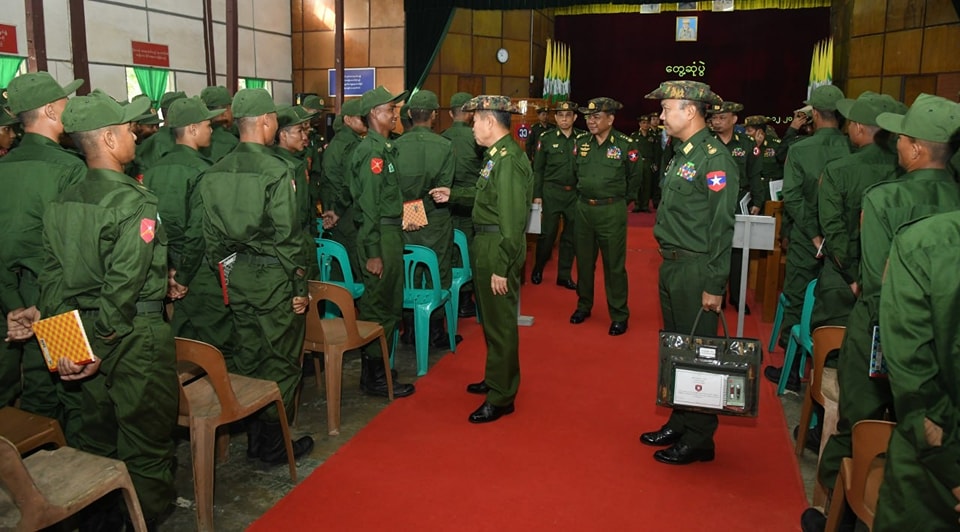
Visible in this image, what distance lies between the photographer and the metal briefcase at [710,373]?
2.92 m

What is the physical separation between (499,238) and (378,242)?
0.91m

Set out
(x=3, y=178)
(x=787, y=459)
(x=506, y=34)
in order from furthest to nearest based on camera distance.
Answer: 1. (x=506, y=34)
2. (x=787, y=459)
3. (x=3, y=178)

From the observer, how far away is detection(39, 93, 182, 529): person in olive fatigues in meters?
2.38

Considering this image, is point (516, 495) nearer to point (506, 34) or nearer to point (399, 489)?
point (399, 489)

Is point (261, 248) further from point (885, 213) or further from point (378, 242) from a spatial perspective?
point (885, 213)

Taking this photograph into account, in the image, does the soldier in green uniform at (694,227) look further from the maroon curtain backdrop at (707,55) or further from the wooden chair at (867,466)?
the maroon curtain backdrop at (707,55)

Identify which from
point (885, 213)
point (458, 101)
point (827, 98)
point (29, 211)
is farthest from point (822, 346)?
point (458, 101)

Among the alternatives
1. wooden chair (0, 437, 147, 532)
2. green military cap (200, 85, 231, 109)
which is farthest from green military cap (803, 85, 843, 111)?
wooden chair (0, 437, 147, 532)

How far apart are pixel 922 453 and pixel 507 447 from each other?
2.04m

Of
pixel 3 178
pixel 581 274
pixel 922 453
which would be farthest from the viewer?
pixel 581 274

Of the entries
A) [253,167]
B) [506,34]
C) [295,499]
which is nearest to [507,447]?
[295,499]

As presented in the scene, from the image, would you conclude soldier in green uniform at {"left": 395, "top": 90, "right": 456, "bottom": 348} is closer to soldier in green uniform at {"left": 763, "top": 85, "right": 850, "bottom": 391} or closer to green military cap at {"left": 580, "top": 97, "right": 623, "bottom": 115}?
green military cap at {"left": 580, "top": 97, "right": 623, "bottom": 115}

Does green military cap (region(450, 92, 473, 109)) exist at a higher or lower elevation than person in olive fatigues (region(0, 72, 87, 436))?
higher

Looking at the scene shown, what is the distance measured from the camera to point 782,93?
13.2 metres
